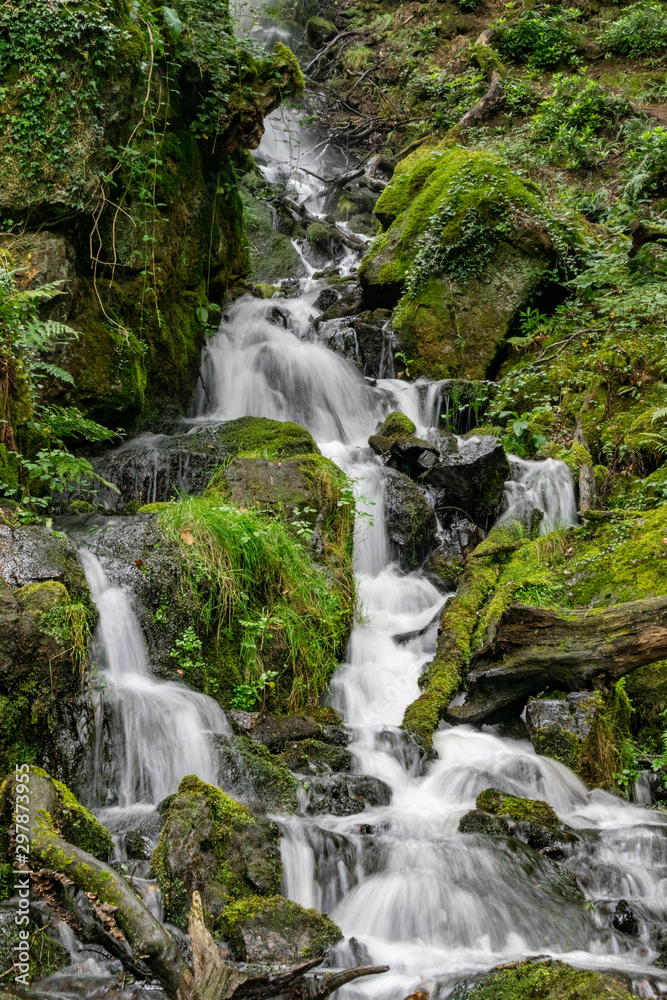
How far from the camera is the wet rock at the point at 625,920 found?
3.79 meters

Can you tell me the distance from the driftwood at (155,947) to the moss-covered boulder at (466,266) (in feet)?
29.9

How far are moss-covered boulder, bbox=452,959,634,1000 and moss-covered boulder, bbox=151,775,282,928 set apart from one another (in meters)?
1.11

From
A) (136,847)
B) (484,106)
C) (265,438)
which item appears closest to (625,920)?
(136,847)

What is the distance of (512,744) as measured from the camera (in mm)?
5699

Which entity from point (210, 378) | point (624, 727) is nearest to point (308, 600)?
point (624, 727)

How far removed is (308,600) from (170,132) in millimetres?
6300

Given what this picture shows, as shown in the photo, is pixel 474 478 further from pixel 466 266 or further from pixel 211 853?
pixel 211 853

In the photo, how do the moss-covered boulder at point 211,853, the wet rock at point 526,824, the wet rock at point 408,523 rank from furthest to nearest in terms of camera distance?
the wet rock at point 408,523 → the wet rock at point 526,824 → the moss-covered boulder at point 211,853

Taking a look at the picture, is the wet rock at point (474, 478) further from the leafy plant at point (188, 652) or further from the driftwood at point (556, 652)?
the leafy plant at point (188, 652)

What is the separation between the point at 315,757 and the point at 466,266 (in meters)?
8.81

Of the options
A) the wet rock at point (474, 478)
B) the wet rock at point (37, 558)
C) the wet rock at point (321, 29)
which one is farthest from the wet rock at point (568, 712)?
Result: the wet rock at point (321, 29)

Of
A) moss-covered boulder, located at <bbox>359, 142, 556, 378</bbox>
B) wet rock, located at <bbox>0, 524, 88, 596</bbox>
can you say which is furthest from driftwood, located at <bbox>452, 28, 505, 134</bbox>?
wet rock, located at <bbox>0, 524, 88, 596</bbox>

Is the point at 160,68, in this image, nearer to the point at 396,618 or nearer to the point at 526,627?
the point at 396,618

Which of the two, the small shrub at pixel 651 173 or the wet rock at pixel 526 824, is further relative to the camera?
the small shrub at pixel 651 173
